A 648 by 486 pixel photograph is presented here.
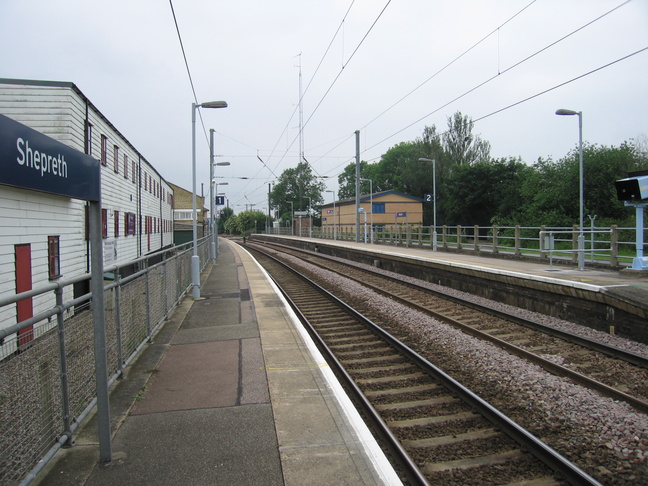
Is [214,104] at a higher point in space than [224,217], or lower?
lower

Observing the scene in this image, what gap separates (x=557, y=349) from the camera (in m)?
7.21

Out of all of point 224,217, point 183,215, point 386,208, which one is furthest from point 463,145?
point 224,217

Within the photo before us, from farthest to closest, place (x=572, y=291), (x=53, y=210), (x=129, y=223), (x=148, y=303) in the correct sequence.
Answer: (x=129, y=223) → (x=53, y=210) → (x=572, y=291) → (x=148, y=303)

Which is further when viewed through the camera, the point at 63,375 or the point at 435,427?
the point at 435,427

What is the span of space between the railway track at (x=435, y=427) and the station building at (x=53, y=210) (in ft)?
16.3

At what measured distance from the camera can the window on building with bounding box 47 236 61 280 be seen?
11.0m

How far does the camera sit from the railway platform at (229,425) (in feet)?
10.9

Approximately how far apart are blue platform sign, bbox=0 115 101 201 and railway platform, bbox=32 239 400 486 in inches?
78.7

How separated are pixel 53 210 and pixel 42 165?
979 cm

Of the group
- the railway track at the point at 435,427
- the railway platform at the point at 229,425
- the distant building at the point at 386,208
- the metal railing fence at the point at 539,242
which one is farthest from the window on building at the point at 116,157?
the distant building at the point at 386,208

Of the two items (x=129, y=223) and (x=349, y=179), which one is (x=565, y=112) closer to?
(x=129, y=223)

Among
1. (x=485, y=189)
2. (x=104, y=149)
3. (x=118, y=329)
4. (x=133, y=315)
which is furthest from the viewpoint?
(x=485, y=189)

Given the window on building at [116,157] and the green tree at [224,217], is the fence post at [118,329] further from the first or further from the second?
the green tree at [224,217]

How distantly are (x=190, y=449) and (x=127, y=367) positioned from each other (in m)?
2.68
